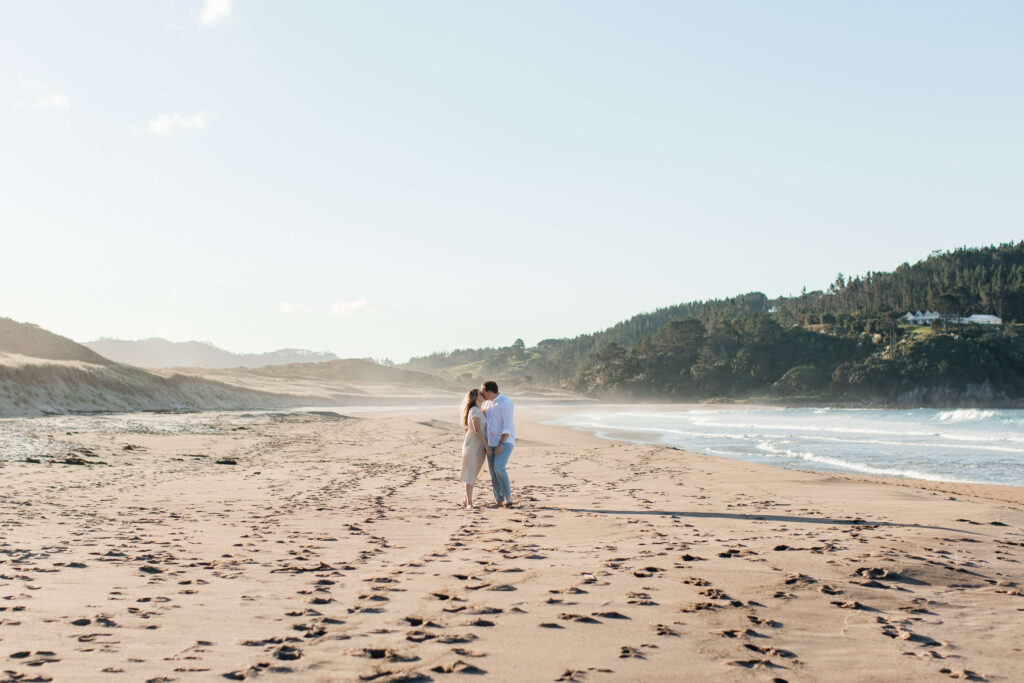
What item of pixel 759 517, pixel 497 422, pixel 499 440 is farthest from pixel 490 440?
pixel 759 517

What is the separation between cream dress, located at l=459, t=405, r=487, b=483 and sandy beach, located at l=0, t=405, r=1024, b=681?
602mm

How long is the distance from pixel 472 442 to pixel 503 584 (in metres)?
5.31

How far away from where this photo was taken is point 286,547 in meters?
7.39

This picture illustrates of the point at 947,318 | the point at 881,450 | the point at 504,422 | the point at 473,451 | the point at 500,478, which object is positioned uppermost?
the point at 947,318

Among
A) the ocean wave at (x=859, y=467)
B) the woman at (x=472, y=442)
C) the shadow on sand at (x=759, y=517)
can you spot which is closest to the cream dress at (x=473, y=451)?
the woman at (x=472, y=442)

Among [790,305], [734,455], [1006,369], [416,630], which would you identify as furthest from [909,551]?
[790,305]

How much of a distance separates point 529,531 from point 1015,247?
198m

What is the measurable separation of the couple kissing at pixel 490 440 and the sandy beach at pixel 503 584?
0.51m

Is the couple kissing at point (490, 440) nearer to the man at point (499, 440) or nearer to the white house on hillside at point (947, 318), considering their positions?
the man at point (499, 440)

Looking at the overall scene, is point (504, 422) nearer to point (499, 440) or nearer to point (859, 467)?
point (499, 440)

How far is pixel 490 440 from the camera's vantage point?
1092 centimetres

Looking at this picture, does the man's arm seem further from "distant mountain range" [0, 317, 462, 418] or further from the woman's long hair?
"distant mountain range" [0, 317, 462, 418]

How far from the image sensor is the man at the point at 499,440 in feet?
35.3

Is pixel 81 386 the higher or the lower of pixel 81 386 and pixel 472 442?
the higher
